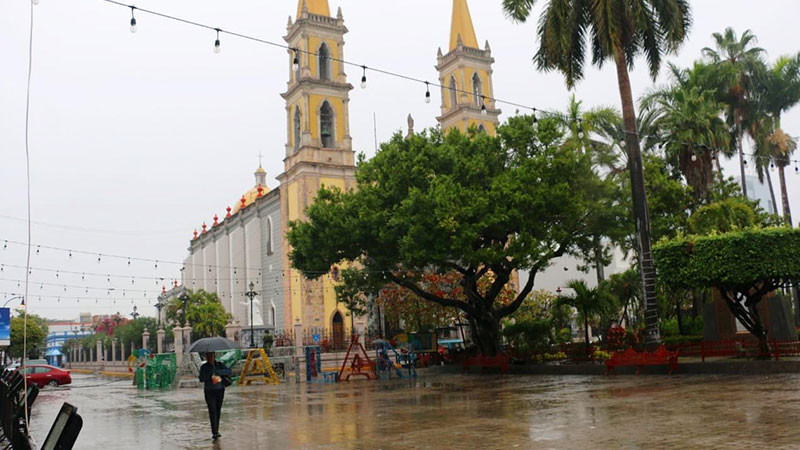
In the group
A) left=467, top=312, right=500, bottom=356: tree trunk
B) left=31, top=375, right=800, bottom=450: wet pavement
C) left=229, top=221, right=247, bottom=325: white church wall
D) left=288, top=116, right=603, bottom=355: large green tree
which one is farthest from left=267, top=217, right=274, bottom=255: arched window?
left=31, top=375, right=800, bottom=450: wet pavement

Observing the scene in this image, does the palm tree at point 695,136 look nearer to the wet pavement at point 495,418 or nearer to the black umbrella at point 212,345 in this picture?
the wet pavement at point 495,418

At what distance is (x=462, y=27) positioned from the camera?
5550 cm

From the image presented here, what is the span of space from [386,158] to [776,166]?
20332 mm

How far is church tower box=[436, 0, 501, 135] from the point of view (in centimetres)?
5356

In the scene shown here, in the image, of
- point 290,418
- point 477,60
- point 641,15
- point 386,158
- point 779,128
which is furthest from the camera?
point 477,60

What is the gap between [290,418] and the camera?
1400 cm

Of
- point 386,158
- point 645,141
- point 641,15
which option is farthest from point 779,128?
point 386,158

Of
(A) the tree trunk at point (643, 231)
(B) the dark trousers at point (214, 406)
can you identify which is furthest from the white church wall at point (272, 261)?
(B) the dark trousers at point (214, 406)

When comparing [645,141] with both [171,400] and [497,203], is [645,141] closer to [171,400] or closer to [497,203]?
[497,203]

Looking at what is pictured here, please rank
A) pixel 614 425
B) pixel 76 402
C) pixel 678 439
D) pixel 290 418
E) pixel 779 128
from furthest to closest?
pixel 779 128
pixel 76 402
pixel 290 418
pixel 614 425
pixel 678 439

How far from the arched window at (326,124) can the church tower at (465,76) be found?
32.3 feet

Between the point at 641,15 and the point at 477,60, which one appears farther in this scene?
the point at 477,60

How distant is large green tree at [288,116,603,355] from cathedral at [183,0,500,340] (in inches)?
609

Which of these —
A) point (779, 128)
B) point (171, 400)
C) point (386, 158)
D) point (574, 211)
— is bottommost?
point (171, 400)
